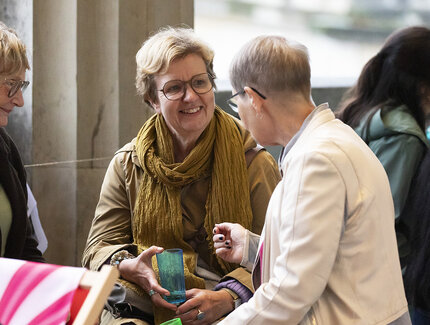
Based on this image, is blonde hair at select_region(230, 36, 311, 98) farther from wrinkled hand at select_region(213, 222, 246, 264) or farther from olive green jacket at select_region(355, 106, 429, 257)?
olive green jacket at select_region(355, 106, 429, 257)

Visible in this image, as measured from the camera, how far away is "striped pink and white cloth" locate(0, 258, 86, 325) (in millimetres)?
1789

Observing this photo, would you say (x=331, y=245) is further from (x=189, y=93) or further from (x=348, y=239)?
(x=189, y=93)

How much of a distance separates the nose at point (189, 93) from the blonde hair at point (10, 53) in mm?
653

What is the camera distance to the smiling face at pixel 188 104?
9.50 feet

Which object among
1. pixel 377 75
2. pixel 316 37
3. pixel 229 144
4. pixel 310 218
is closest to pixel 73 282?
pixel 310 218

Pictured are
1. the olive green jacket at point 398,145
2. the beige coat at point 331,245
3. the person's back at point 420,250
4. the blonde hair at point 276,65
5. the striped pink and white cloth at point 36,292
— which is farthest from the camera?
the olive green jacket at point 398,145

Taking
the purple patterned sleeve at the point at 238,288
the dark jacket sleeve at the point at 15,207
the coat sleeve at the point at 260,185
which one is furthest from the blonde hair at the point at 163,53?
the purple patterned sleeve at the point at 238,288

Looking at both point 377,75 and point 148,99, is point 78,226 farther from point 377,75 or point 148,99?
point 377,75

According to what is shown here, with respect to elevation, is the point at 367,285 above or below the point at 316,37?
below

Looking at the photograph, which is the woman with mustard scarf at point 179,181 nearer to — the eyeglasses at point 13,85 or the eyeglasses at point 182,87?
the eyeglasses at point 182,87

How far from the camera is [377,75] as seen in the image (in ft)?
11.2

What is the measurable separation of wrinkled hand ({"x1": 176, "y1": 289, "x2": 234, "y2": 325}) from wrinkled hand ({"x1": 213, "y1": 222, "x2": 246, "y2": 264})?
175mm

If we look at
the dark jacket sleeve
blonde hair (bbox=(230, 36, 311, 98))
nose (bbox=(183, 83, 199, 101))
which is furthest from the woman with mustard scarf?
blonde hair (bbox=(230, 36, 311, 98))

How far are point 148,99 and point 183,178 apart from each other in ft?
1.39
